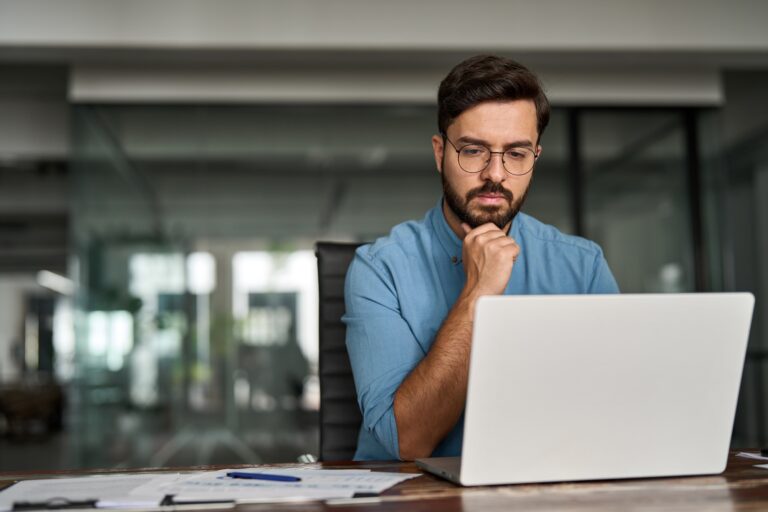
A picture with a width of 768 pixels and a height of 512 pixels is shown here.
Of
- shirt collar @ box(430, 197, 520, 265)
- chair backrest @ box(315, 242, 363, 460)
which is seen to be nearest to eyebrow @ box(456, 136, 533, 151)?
shirt collar @ box(430, 197, 520, 265)

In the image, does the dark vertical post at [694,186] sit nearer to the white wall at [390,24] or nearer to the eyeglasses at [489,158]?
the white wall at [390,24]

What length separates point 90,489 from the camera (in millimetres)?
1020

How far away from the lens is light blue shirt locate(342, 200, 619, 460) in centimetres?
144

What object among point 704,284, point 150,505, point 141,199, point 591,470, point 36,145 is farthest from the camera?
point 36,145

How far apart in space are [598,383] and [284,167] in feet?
14.2

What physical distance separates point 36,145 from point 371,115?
2747 millimetres

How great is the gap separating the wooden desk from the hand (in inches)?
15.7

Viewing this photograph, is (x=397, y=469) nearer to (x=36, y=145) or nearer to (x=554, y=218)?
(x=554, y=218)

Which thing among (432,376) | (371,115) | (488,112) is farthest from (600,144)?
(432,376)

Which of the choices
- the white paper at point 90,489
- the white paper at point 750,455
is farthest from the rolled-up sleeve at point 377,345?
the white paper at point 750,455

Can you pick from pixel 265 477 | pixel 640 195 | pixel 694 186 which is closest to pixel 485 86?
pixel 265 477

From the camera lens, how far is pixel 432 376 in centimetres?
132

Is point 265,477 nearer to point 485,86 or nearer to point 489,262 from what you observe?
point 489,262

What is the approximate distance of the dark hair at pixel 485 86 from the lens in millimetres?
1578
